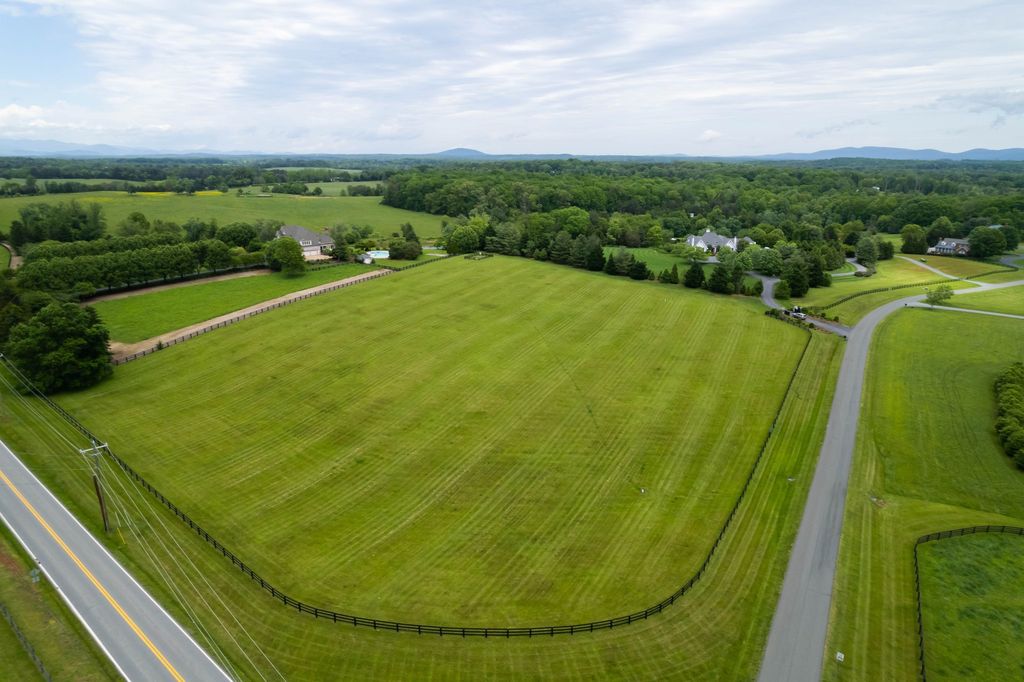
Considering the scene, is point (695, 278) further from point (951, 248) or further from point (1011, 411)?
point (951, 248)

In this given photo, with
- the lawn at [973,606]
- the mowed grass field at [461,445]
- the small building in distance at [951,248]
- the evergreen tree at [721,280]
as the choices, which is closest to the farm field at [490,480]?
the mowed grass field at [461,445]

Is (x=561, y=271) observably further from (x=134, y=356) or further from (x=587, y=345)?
(x=134, y=356)

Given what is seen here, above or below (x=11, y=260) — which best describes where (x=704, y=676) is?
below

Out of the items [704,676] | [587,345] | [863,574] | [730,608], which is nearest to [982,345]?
[587,345]

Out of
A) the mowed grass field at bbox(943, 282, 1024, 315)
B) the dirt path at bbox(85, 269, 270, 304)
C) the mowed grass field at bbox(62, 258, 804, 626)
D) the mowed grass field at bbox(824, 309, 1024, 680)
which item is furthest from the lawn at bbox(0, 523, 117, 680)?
the mowed grass field at bbox(943, 282, 1024, 315)

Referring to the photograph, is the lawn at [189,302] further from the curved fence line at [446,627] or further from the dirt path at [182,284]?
the curved fence line at [446,627]

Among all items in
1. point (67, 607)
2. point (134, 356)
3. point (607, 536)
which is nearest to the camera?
point (67, 607)
